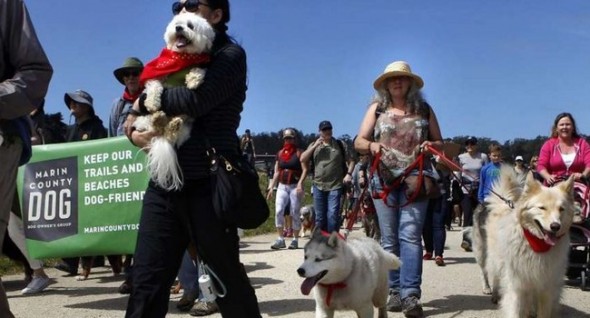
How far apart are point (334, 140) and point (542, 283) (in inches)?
243

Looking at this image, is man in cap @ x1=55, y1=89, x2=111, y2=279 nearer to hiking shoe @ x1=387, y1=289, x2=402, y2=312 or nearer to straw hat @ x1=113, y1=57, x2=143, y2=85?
straw hat @ x1=113, y1=57, x2=143, y2=85

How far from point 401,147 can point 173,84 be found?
2914mm

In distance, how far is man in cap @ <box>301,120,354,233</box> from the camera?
10188 millimetres

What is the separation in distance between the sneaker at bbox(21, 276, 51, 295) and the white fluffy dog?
4507 mm

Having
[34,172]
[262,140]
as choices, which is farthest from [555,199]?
[262,140]

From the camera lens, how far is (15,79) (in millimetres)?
2729

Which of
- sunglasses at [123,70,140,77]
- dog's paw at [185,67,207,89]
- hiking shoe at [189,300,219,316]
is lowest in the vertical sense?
hiking shoe at [189,300,219,316]

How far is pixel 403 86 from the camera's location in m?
5.63

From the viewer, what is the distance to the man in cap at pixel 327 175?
10.2 meters

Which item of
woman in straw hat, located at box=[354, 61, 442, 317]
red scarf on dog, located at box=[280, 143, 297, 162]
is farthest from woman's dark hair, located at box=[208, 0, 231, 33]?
red scarf on dog, located at box=[280, 143, 297, 162]

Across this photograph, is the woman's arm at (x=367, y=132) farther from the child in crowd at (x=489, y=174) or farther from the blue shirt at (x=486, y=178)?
the blue shirt at (x=486, y=178)

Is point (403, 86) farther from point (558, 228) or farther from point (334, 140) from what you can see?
point (334, 140)

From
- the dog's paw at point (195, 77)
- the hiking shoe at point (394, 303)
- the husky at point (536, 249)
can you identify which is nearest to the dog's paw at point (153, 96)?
the dog's paw at point (195, 77)

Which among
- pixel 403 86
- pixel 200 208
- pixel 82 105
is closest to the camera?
pixel 200 208
